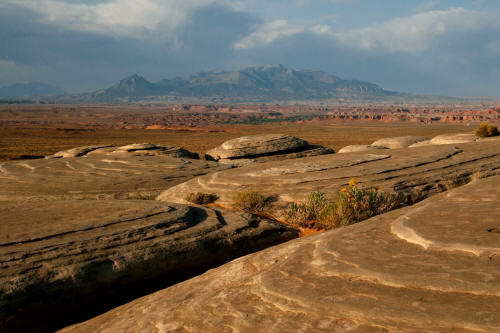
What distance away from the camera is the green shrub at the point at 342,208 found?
6.14 meters

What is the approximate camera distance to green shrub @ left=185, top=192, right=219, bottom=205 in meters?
7.45

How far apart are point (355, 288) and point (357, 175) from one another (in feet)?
15.3

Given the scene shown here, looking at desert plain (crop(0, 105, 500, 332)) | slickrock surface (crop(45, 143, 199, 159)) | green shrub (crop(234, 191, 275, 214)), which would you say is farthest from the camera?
slickrock surface (crop(45, 143, 199, 159))

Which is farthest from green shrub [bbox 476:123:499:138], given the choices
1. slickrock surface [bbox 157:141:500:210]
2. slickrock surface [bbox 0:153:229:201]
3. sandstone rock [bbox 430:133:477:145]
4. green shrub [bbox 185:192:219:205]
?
green shrub [bbox 185:192:219:205]

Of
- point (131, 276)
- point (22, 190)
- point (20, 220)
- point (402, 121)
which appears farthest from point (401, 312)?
point (402, 121)

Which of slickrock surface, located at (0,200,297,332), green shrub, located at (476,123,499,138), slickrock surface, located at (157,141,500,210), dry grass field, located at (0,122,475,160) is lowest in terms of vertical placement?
dry grass field, located at (0,122,475,160)

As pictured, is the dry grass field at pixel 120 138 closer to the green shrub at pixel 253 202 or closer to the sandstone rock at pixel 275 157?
the sandstone rock at pixel 275 157

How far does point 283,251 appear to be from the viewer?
4.34 m

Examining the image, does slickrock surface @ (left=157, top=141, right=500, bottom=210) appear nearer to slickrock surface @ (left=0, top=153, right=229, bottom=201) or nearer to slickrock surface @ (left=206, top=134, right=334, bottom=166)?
slickrock surface @ (left=0, top=153, right=229, bottom=201)

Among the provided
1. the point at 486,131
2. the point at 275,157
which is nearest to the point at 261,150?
the point at 275,157

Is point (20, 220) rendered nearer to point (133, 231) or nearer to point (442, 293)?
point (133, 231)

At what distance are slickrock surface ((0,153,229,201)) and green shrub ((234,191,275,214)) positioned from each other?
2728 millimetres

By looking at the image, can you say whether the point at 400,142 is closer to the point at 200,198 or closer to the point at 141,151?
the point at 141,151

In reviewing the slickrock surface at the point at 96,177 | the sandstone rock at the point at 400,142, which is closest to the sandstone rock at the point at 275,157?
the slickrock surface at the point at 96,177
